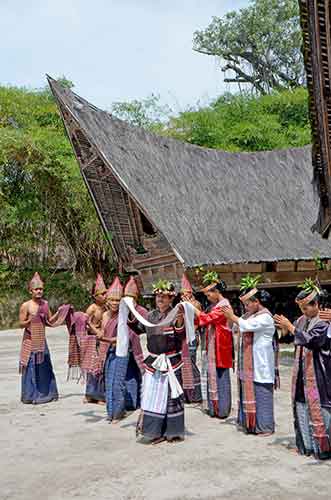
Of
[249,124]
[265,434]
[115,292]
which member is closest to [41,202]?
[249,124]

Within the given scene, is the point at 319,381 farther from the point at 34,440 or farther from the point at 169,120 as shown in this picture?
the point at 169,120

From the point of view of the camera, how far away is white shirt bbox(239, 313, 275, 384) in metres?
5.89

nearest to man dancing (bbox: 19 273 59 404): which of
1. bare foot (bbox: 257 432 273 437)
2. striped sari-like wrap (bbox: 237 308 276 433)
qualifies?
striped sari-like wrap (bbox: 237 308 276 433)

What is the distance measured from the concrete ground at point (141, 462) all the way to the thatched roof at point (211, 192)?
674cm

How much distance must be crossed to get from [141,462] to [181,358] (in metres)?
1.16

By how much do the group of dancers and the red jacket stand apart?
0.01m

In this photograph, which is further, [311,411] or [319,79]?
[319,79]

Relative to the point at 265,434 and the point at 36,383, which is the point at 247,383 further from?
the point at 36,383

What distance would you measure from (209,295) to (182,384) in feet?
3.61

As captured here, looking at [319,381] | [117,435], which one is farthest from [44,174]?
[319,381]

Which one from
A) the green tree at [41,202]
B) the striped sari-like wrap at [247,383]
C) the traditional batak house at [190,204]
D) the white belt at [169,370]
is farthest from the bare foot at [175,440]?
the green tree at [41,202]

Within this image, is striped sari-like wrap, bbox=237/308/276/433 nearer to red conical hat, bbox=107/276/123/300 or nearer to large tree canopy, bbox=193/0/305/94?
red conical hat, bbox=107/276/123/300

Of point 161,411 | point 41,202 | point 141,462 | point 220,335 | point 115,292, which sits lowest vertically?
point 141,462

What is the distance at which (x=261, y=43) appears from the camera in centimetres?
3666
